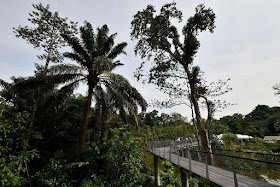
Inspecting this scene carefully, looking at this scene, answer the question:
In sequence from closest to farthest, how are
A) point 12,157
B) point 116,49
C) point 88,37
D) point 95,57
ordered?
point 12,157
point 95,57
point 88,37
point 116,49

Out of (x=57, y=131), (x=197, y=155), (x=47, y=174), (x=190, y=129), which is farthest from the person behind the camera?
(x=190, y=129)

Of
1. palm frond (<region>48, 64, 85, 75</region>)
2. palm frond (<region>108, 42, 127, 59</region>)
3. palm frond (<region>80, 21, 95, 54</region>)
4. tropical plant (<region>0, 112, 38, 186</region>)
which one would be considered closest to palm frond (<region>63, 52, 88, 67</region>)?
palm frond (<region>80, 21, 95, 54</region>)

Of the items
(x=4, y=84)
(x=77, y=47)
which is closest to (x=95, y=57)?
(x=77, y=47)

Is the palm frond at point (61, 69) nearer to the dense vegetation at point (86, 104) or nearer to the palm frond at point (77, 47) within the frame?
the dense vegetation at point (86, 104)

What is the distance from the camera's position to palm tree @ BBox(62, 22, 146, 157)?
791 cm

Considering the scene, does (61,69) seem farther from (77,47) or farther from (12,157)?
(12,157)

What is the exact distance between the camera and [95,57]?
8203 mm

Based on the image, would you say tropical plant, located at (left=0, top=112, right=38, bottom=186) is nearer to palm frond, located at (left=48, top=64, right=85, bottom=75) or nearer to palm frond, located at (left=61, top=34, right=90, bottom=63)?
palm frond, located at (left=48, top=64, right=85, bottom=75)

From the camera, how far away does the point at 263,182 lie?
14.7ft

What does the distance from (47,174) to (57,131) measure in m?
4.18

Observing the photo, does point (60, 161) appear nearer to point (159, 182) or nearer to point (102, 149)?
point (102, 149)

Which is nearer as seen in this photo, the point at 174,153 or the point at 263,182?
the point at 263,182

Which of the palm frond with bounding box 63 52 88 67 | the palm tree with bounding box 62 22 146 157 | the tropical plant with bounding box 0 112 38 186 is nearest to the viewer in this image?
the tropical plant with bounding box 0 112 38 186

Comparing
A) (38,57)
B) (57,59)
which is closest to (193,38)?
(57,59)
